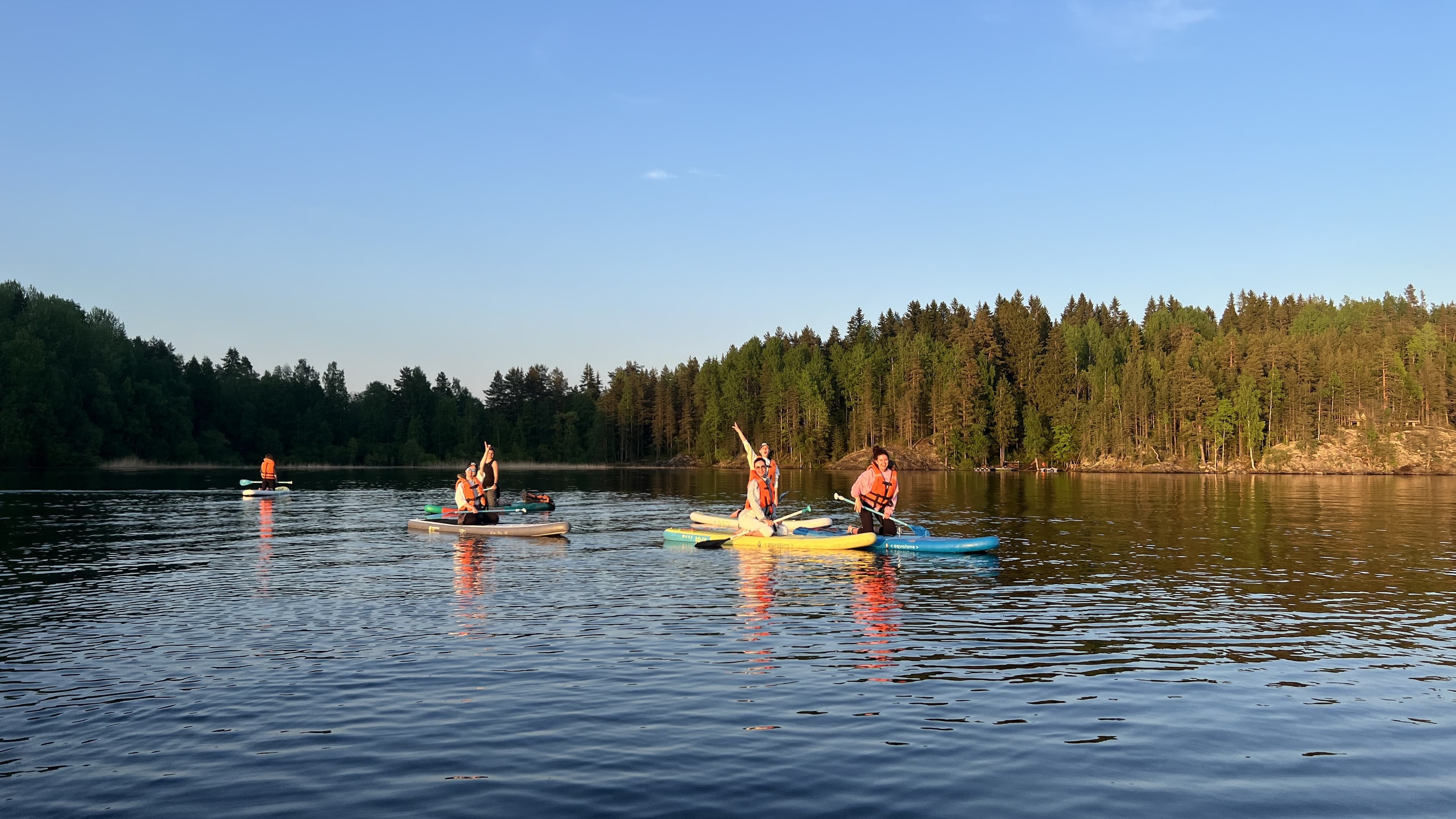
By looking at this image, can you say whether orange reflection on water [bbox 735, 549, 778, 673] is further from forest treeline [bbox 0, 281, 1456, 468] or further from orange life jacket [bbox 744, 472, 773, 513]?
forest treeline [bbox 0, 281, 1456, 468]

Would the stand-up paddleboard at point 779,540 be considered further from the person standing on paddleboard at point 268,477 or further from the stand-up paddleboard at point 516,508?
the person standing on paddleboard at point 268,477

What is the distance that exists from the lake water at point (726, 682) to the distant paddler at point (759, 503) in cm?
112

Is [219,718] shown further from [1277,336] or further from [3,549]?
[1277,336]

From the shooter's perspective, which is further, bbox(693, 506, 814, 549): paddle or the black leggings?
bbox(693, 506, 814, 549): paddle

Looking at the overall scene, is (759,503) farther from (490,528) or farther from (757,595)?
(490,528)

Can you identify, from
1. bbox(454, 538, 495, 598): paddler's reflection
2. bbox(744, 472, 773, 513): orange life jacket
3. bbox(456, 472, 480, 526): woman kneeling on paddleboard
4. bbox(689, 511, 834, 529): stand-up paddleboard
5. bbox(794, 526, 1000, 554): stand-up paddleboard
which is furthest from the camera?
bbox(456, 472, 480, 526): woman kneeling on paddleboard

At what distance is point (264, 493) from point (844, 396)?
124 metres

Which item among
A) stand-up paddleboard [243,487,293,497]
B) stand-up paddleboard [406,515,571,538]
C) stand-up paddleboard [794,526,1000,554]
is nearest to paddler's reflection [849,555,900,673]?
stand-up paddleboard [794,526,1000,554]

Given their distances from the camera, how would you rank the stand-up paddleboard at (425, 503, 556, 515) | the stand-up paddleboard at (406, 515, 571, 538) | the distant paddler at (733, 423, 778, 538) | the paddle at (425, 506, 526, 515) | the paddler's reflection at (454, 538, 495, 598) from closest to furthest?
1. the paddler's reflection at (454, 538, 495, 598)
2. the distant paddler at (733, 423, 778, 538)
3. the stand-up paddleboard at (406, 515, 571, 538)
4. the paddle at (425, 506, 526, 515)
5. the stand-up paddleboard at (425, 503, 556, 515)

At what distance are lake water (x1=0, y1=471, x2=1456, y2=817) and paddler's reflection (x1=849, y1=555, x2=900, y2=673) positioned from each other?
0.13 meters

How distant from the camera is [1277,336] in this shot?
14100cm

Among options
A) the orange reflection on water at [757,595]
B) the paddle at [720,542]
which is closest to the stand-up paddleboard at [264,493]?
the paddle at [720,542]

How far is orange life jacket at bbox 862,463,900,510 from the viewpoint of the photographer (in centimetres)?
3066

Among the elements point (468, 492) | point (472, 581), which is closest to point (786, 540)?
point (472, 581)
